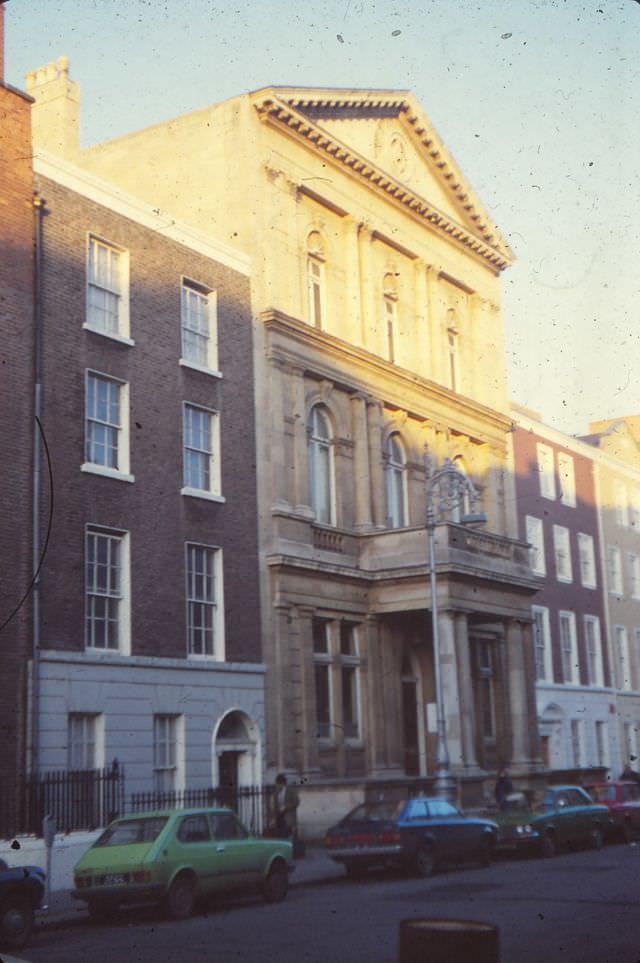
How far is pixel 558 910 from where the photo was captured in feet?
59.3

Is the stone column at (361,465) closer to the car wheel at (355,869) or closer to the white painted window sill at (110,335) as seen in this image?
the white painted window sill at (110,335)

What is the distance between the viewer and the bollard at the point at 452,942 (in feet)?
23.9

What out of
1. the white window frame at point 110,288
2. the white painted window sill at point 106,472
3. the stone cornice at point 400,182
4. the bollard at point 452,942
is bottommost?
the bollard at point 452,942

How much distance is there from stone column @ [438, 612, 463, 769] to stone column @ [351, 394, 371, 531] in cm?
384

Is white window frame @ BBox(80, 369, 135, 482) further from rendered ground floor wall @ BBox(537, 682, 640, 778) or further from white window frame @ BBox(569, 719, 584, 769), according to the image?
white window frame @ BBox(569, 719, 584, 769)

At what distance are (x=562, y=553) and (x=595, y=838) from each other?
A: 25145 millimetres

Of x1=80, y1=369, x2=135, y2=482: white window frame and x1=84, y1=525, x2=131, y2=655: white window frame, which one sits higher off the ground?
x1=80, y1=369, x2=135, y2=482: white window frame

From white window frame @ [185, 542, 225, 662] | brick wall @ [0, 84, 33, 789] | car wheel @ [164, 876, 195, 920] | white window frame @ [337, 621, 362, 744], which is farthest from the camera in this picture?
white window frame @ [337, 621, 362, 744]

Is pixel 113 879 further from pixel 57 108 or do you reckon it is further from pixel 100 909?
pixel 57 108

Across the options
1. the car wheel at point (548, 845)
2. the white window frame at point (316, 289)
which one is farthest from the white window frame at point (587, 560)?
the car wheel at point (548, 845)

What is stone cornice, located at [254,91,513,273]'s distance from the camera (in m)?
37.3

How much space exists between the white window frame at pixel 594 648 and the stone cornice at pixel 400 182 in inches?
636

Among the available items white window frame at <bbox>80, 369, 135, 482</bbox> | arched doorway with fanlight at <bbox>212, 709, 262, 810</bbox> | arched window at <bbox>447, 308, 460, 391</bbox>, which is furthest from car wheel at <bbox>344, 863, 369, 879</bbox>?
arched window at <bbox>447, 308, 460, 391</bbox>

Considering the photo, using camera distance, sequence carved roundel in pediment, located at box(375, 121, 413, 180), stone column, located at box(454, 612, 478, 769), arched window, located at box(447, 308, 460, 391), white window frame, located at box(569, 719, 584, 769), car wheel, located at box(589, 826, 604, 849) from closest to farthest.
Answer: car wheel, located at box(589, 826, 604, 849)
stone column, located at box(454, 612, 478, 769)
carved roundel in pediment, located at box(375, 121, 413, 180)
arched window, located at box(447, 308, 460, 391)
white window frame, located at box(569, 719, 584, 769)
